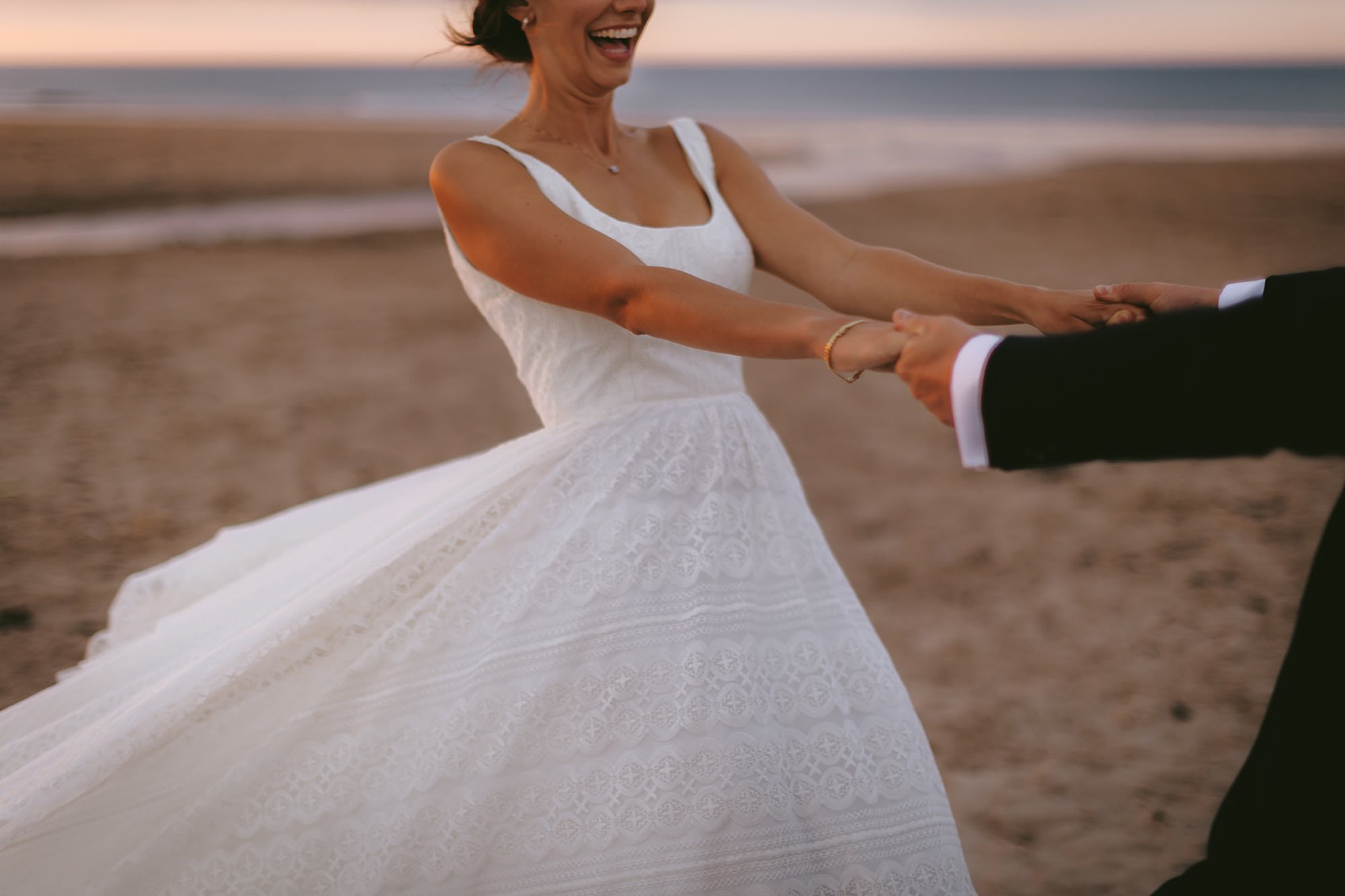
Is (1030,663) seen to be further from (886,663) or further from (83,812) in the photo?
(83,812)

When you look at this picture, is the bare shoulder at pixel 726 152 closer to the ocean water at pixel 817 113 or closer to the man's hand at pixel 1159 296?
the ocean water at pixel 817 113

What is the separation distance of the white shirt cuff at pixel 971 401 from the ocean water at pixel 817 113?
1.58 meters

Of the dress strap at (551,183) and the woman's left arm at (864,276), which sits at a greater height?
the dress strap at (551,183)

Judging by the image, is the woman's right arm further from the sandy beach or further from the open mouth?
the sandy beach

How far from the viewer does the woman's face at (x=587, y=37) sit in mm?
2639

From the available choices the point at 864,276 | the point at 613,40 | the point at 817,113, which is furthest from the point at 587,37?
the point at 817,113

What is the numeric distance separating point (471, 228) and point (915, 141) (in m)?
30.2

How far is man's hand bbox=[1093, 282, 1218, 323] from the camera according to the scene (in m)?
2.50

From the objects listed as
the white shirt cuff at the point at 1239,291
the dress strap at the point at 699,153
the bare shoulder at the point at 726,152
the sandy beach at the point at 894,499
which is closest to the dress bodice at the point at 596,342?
the dress strap at the point at 699,153

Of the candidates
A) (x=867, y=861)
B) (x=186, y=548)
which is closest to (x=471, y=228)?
(x=867, y=861)

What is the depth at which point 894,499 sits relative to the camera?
6.39m

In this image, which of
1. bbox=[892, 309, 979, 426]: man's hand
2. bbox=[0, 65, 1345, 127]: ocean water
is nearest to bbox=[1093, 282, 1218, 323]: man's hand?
bbox=[892, 309, 979, 426]: man's hand

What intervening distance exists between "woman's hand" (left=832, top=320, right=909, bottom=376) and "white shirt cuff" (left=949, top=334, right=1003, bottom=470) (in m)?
0.22

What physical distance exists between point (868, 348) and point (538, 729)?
1.03 meters
